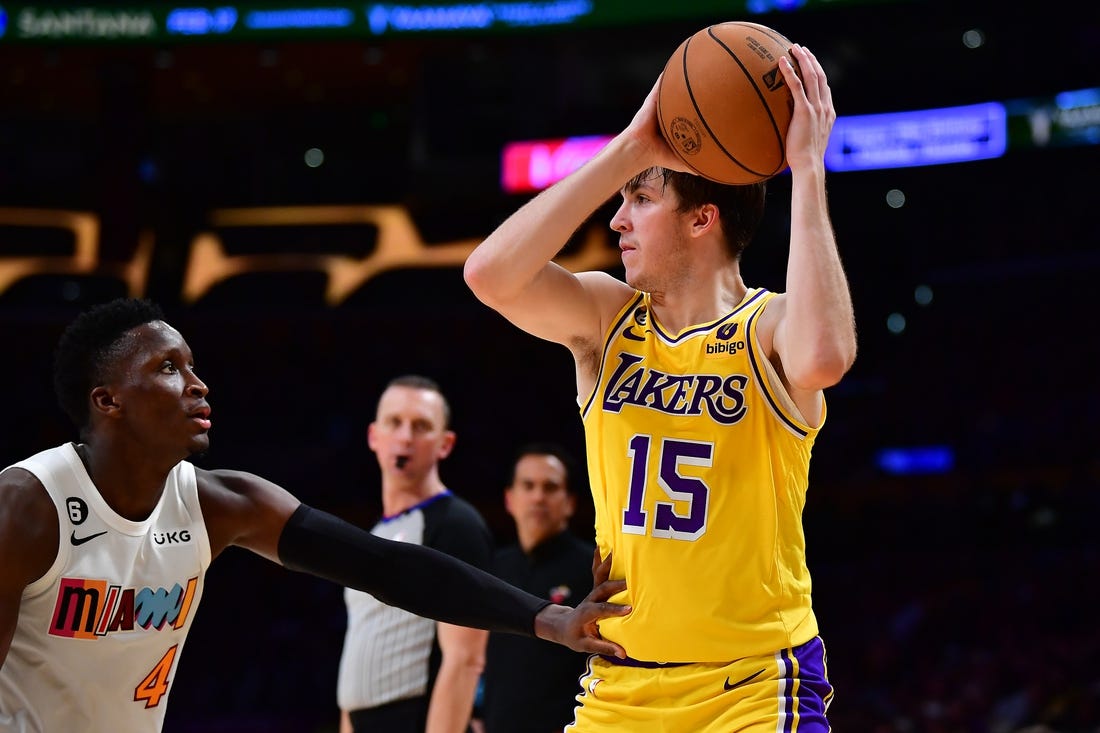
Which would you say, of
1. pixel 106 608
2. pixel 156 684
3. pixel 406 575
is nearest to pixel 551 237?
pixel 406 575

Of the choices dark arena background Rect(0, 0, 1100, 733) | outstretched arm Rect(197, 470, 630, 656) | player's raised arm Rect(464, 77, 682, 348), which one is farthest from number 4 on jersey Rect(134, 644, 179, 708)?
dark arena background Rect(0, 0, 1100, 733)

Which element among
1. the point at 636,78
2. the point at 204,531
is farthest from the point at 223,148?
the point at 204,531

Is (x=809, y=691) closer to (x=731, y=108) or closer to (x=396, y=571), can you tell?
(x=396, y=571)

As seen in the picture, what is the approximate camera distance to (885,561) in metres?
15.9

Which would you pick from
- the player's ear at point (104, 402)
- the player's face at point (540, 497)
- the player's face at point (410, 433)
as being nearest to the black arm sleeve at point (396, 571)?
the player's ear at point (104, 402)

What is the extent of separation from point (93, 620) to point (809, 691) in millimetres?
1753

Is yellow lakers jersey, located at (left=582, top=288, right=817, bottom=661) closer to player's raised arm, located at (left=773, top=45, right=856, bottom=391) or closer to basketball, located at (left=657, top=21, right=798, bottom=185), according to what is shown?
player's raised arm, located at (left=773, top=45, right=856, bottom=391)

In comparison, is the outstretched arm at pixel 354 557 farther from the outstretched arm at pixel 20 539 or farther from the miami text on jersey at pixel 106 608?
the outstretched arm at pixel 20 539

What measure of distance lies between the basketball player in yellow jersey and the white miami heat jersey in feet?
3.60

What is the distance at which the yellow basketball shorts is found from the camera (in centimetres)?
284

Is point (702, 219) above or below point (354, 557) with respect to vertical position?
above

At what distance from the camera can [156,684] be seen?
3221mm

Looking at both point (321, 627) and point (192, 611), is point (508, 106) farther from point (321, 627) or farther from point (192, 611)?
point (192, 611)

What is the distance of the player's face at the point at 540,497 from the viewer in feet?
18.9
